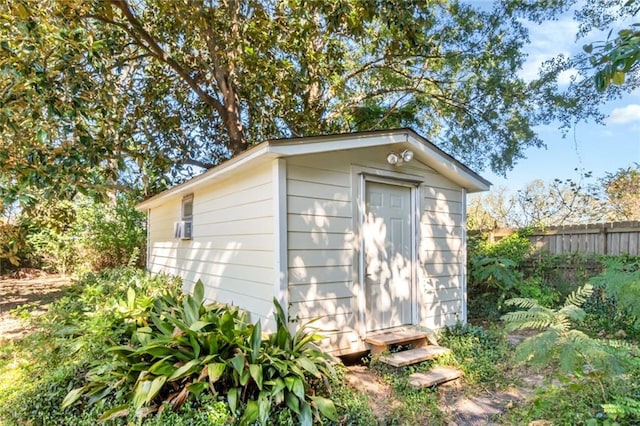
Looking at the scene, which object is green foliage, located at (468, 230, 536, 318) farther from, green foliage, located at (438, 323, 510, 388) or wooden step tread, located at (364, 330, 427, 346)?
wooden step tread, located at (364, 330, 427, 346)

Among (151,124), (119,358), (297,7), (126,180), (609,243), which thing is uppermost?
→ (297,7)

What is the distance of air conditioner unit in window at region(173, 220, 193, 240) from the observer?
672 cm

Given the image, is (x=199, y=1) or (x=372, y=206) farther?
(x=199, y=1)

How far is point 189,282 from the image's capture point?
6.58 metres

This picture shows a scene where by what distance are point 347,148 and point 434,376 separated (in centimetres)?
269

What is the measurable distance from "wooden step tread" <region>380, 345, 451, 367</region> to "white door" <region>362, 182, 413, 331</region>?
45cm

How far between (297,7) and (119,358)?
5367mm

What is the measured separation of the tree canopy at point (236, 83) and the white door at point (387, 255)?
8.77 ft

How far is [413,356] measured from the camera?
436 cm

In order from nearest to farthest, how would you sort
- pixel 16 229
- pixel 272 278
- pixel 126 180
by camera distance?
pixel 272 278
pixel 16 229
pixel 126 180

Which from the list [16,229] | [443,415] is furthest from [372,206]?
[16,229]

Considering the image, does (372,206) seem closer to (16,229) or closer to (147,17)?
(147,17)

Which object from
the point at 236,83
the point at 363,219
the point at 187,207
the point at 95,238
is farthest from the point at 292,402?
the point at 95,238

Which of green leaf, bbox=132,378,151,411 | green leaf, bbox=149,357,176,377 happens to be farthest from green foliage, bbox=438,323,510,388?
green leaf, bbox=132,378,151,411
